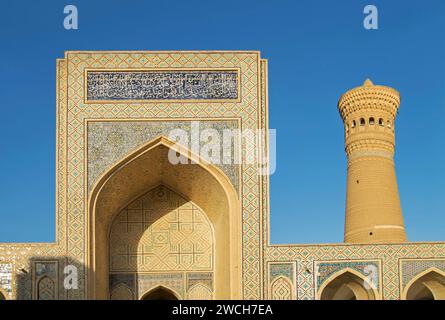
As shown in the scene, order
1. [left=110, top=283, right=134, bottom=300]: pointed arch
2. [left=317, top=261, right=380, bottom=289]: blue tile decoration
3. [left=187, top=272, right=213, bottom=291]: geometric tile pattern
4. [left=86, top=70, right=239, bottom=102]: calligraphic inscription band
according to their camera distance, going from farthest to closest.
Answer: [left=187, top=272, right=213, bottom=291]: geometric tile pattern < [left=110, top=283, right=134, bottom=300]: pointed arch < [left=86, top=70, right=239, bottom=102]: calligraphic inscription band < [left=317, top=261, right=380, bottom=289]: blue tile decoration

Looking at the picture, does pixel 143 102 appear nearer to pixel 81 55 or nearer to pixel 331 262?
pixel 81 55

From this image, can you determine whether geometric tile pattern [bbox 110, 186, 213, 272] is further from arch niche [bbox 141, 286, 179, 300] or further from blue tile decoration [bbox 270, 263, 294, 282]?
blue tile decoration [bbox 270, 263, 294, 282]

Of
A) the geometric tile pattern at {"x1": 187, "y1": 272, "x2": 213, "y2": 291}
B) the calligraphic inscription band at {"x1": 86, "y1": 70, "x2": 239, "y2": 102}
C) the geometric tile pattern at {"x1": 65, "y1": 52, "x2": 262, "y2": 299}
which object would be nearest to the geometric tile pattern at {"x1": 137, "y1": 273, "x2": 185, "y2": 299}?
the geometric tile pattern at {"x1": 187, "y1": 272, "x2": 213, "y2": 291}

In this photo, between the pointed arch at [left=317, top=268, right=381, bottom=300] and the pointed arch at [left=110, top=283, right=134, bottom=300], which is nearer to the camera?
the pointed arch at [left=317, top=268, right=381, bottom=300]

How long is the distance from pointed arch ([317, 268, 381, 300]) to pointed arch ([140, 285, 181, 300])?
2.62 metres

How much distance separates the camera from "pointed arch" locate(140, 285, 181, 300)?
13492mm

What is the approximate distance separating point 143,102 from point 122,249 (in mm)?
2762

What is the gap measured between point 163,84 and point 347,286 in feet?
15.1

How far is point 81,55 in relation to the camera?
1275 cm

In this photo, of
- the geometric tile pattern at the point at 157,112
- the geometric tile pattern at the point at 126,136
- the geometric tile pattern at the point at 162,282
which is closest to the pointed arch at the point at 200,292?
the geometric tile pattern at the point at 162,282

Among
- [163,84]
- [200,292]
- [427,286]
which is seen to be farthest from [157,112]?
[427,286]

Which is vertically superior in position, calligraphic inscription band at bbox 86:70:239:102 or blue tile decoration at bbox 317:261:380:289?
calligraphic inscription band at bbox 86:70:239:102

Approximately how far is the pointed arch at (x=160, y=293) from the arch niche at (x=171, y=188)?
2.32 feet

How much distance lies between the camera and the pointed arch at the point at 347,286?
1235cm
